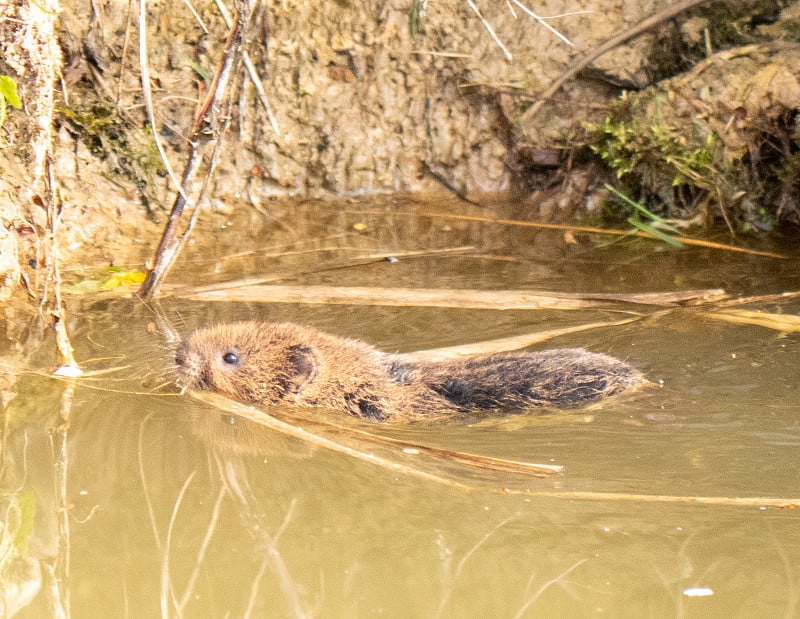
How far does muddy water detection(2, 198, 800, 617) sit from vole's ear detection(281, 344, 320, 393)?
32cm

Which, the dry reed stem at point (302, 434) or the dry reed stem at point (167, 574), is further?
the dry reed stem at point (302, 434)

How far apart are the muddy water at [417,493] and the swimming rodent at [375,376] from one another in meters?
0.12

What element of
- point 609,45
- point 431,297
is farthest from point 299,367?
point 609,45

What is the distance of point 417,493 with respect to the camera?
11.8 ft

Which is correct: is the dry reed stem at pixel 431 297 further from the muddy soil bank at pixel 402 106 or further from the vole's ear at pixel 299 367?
the muddy soil bank at pixel 402 106

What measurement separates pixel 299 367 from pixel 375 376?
384 mm

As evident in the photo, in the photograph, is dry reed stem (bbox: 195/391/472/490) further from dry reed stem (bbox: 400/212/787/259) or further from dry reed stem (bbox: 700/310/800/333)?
dry reed stem (bbox: 400/212/787/259)

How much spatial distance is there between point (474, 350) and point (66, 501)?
2394 mm

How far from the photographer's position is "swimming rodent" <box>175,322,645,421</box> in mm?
4547

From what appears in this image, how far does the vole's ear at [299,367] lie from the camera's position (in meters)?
4.71

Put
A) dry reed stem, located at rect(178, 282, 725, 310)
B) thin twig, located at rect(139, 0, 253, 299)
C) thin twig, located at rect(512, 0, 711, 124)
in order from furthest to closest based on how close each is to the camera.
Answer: thin twig, located at rect(512, 0, 711, 124)
dry reed stem, located at rect(178, 282, 725, 310)
thin twig, located at rect(139, 0, 253, 299)

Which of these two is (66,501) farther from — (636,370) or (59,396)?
(636,370)

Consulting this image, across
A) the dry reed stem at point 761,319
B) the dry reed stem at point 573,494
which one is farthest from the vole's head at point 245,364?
the dry reed stem at point 761,319

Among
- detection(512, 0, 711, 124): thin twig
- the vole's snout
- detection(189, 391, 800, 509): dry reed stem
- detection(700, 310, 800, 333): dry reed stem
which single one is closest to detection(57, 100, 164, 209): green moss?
the vole's snout
